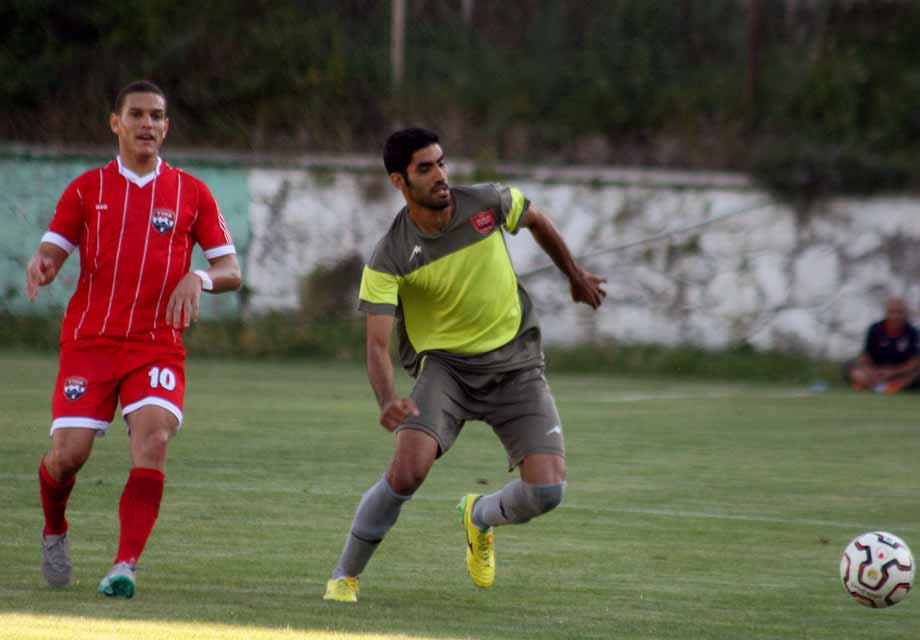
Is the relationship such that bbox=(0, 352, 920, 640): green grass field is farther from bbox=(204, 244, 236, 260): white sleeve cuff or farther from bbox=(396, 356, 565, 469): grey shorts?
bbox=(204, 244, 236, 260): white sleeve cuff

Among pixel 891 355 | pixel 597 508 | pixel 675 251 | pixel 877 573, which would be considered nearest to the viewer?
pixel 877 573

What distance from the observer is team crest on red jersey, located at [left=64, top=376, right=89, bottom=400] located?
22.5ft

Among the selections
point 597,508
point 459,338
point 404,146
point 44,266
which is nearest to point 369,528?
point 459,338

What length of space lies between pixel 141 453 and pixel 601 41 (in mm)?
21408

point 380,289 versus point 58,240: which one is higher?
point 58,240

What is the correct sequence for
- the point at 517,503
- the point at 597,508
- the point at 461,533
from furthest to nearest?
the point at 597,508 < the point at 461,533 < the point at 517,503

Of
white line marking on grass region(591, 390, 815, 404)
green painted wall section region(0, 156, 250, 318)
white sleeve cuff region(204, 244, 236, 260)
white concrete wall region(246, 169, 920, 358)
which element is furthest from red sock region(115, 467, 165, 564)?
green painted wall section region(0, 156, 250, 318)

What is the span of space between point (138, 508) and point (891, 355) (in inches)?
610

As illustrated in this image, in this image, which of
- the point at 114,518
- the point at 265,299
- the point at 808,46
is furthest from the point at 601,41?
the point at 114,518

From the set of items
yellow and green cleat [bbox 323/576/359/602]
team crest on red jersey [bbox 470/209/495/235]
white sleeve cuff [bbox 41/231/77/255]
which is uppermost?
team crest on red jersey [bbox 470/209/495/235]

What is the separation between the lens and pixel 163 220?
22.9ft

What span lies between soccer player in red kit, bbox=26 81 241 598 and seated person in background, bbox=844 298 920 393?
1501 centimetres

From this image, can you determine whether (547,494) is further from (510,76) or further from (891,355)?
(510,76)

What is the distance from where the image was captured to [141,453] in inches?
269
